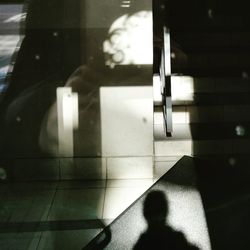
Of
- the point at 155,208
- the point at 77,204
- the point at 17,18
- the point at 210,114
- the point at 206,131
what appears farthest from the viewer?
the point at 210,114

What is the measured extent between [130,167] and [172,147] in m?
0.64

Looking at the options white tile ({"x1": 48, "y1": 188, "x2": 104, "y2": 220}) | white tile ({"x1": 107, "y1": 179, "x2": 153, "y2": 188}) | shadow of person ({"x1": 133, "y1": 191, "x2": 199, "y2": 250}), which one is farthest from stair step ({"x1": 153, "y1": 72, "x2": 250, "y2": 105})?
shadow of person ({"x1": 133, "y1": 191, "x2": 199, "y2": 250})

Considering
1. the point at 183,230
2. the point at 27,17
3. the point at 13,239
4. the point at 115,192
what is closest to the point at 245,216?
the point at 183,230

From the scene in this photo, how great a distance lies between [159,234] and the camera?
3766 mm

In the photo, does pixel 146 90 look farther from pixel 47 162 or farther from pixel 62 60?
pixel 47 162

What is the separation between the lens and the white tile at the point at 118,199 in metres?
4.30

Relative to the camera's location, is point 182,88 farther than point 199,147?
Yes

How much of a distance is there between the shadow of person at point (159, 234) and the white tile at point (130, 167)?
0.77m

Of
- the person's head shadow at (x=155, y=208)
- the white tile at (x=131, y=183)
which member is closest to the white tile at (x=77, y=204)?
the white tile at (x=131, y=183)

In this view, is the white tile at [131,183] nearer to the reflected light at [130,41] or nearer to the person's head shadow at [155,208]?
the person's head shadow at [155,208]

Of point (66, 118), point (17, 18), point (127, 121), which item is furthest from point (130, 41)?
point (17, 18)

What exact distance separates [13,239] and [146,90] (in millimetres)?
2333

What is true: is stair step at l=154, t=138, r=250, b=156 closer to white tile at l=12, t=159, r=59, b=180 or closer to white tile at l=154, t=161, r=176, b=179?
white tile at l=154, t=161, r=176, b=179

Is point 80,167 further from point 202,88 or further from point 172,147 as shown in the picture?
point 202,88
